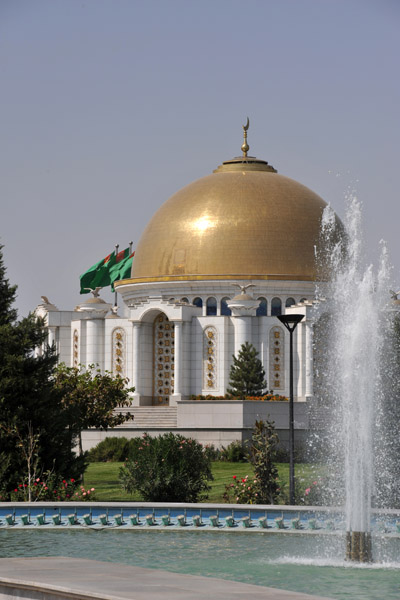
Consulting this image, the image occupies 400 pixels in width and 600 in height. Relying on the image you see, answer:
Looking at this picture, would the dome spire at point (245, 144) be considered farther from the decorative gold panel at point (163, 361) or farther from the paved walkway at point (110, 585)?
the paved walkway at point (110, 585)

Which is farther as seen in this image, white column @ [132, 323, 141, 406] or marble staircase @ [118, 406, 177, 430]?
white column @ [132, 323, 141, 406]

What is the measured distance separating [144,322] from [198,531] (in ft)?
117

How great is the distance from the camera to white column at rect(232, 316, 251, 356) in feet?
157

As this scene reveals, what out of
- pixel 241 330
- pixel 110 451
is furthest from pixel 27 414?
pixel 241 330

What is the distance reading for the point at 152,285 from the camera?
51.2 metres

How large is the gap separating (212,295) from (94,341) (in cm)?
579

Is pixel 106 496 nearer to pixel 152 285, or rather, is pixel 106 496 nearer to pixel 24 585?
pixel 24 585

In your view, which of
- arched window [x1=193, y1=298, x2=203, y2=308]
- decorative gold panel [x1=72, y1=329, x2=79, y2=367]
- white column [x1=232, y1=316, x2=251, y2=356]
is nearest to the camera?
white column [x1=232, y1=316, x2=251, y2=356]

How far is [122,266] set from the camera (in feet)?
187

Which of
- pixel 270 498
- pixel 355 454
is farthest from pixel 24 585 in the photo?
pixel 270 498

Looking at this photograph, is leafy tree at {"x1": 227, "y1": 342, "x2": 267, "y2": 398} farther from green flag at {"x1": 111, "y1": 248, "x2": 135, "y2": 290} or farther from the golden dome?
green flag at {"x1": 111, "y1": 248, "x2": 135, "y2": 290}

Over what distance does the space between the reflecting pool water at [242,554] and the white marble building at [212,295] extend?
105 ft

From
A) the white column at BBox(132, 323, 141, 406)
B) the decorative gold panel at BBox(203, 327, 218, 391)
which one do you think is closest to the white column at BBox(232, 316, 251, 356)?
the decorative gold panel at BBox(203, 327, 218, 391)

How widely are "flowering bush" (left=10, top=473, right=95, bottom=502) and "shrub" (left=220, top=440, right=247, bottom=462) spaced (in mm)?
15787
